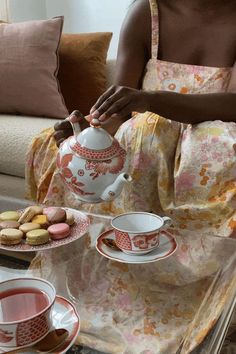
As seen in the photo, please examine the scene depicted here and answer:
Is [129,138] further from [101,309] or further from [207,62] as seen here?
[101,309]

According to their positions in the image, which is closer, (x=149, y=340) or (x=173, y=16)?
(x=149, y=340)

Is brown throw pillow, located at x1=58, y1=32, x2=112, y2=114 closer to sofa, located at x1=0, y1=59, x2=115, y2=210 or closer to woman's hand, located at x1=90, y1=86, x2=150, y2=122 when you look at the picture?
sofa, located at x1=0, y1=59, x2=115, y2=210

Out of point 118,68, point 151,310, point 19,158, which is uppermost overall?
point 118,68

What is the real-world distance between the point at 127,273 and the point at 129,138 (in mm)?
459

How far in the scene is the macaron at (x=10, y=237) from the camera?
906 millimetres

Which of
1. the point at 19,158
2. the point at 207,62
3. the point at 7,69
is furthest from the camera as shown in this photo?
the point at 7,69

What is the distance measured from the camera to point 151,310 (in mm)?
802

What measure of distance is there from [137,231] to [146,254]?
0.14 feet

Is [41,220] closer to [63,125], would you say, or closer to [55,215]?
[55,215]

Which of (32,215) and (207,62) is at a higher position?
(207,62)

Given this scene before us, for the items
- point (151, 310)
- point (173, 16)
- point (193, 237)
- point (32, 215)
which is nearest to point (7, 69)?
→ point (173, 16)

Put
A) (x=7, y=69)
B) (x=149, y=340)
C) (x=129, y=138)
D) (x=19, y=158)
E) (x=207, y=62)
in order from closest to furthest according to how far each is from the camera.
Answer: (x=149, y=340) → (x=129, y=138) → (x=207, y=62) → (x=19, y=158) → (x=7, y=69)

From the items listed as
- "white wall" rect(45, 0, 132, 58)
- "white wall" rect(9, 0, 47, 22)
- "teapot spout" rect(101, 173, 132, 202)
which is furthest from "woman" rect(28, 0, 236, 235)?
"white wall" rect(9, 0, 47, 22)

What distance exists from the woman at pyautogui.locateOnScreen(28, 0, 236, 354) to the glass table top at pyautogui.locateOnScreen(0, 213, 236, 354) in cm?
6
